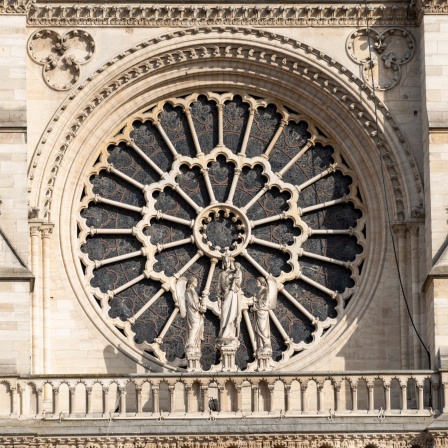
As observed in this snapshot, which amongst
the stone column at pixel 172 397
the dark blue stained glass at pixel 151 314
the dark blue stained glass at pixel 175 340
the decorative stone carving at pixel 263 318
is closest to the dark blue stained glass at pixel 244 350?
the dark blue stained glass at pixel 175 340

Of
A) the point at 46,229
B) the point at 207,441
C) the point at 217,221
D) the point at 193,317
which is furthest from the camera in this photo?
the point at 217,221

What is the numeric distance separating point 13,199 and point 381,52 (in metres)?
4.88

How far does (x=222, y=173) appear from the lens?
3425 cm

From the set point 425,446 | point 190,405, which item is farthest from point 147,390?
point 425,446

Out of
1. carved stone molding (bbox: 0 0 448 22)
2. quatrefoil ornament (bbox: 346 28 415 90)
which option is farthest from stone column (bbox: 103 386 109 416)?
quatrefoil ornament (bbox: 346 28 415 90)

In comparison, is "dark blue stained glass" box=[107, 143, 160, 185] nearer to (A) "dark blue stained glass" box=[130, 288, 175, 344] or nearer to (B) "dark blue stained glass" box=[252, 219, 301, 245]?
(A) "dark blue stained glass" box=[130, 288, 175, 344]

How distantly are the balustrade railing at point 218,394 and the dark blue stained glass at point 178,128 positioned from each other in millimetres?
3389

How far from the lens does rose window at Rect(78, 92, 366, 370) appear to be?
33.8 meters

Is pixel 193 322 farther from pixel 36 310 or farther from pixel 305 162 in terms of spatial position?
pixel 305 162

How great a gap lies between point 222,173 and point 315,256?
1.52m

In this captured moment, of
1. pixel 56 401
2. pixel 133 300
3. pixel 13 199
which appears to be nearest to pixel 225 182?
pixel 133 300

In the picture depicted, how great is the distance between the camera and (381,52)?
3416cm

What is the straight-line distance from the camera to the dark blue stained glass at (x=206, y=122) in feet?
113

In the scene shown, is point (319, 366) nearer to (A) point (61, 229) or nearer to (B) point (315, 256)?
(B) point (315, 256)
